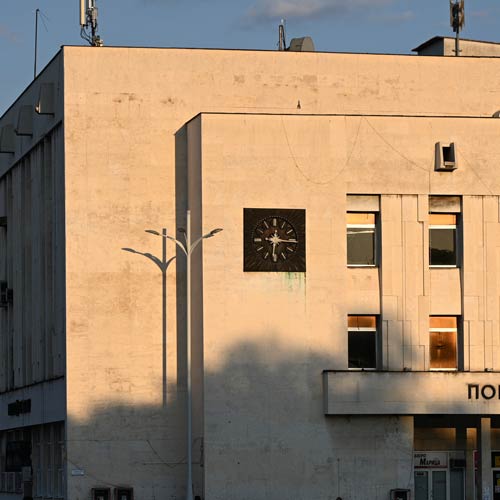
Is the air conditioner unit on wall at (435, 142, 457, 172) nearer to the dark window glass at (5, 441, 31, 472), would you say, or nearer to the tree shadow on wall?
the tree shadow on wall

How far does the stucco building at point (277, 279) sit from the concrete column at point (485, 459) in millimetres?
61

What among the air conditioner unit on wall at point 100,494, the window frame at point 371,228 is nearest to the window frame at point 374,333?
the window frame at point 371,228

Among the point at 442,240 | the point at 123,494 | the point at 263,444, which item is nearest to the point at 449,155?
the point at 442,240

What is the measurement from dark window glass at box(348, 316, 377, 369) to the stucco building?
0.07 metres

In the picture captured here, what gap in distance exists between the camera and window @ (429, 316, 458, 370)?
60219 mm

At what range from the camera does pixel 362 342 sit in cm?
6003

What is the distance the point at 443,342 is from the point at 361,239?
483cm

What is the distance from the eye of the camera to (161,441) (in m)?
60.2

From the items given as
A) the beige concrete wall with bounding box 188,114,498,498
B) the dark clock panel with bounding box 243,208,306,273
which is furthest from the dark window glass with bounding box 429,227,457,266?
the dark clock panel with bounding box 243,208,306,273

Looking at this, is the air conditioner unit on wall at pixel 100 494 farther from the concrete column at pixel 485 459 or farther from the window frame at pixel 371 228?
the concrete column at pixel 485 459

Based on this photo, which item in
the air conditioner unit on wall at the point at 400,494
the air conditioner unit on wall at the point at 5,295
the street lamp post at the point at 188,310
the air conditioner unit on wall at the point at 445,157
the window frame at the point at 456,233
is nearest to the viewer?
the street lamp post at the point at 188,310

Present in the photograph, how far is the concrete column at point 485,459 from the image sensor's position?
198ft

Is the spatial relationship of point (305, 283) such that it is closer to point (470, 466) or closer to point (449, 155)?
point (449, 155)

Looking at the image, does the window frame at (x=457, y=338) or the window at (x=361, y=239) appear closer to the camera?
the window frame at (x=457, y=338)
